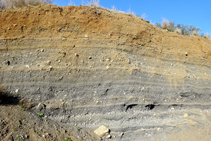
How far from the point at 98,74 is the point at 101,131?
1.45 meters

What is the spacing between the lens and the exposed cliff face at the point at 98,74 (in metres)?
4.06

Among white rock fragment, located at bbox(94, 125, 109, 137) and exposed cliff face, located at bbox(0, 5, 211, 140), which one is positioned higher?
exposed cliff face, located at bbox(0, 5, 211, 140)

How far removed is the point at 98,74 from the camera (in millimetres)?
4559

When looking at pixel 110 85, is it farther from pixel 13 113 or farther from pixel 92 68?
pixel 13 113

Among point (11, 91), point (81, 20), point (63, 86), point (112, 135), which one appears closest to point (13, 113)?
point (11, 91)

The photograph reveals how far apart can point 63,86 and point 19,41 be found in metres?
1.69

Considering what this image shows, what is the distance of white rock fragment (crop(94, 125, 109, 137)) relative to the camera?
3953 mm

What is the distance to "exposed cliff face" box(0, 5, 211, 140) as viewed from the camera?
4.06 m

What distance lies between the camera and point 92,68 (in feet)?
15.0

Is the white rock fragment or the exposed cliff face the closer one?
the white rock fragment

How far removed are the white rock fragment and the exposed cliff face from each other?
0.11 meters

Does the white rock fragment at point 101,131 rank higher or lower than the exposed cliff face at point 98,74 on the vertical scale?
lower

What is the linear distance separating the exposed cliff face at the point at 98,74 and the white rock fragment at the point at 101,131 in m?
0.11

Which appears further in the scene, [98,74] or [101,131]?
[98,74]
